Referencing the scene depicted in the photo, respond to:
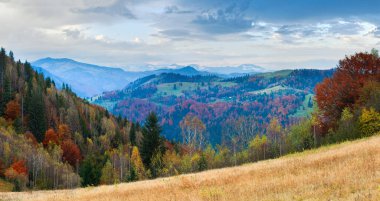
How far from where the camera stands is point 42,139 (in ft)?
544

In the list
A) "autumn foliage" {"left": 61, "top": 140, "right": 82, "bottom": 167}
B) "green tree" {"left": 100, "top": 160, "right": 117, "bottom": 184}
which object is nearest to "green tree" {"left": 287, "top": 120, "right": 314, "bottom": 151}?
"green tree" {"left": 100, "top": 160, "right": 117, "bottom": 184}

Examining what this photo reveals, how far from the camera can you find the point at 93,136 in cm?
19188

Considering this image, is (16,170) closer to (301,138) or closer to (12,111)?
(301,138)

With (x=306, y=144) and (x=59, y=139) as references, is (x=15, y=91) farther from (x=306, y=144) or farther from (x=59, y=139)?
(x=306, y=144)

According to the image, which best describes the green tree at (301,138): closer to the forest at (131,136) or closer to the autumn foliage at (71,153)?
the forest at (131,136)

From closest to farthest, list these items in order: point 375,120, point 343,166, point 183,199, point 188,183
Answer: point 183,199
point 343,166
point 188,183
point 375,120

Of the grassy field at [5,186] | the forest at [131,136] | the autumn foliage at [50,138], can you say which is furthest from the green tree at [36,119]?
the grassy field at [5,186]

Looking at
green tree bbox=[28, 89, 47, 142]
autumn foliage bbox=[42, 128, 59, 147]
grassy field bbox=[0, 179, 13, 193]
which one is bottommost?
autumn foliage bbox=[42, 128, 59, 147]

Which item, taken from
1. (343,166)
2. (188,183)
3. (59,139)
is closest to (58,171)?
(59,139)

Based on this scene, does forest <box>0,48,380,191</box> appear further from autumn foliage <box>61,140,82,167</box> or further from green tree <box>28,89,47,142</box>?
autumn foliage <box>61,140,82,167</box>

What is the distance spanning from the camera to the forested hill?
350ft

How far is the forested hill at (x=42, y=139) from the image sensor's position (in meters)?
107

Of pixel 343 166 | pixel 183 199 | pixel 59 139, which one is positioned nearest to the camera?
pixel 183 199

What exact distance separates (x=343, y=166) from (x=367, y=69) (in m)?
56.4
